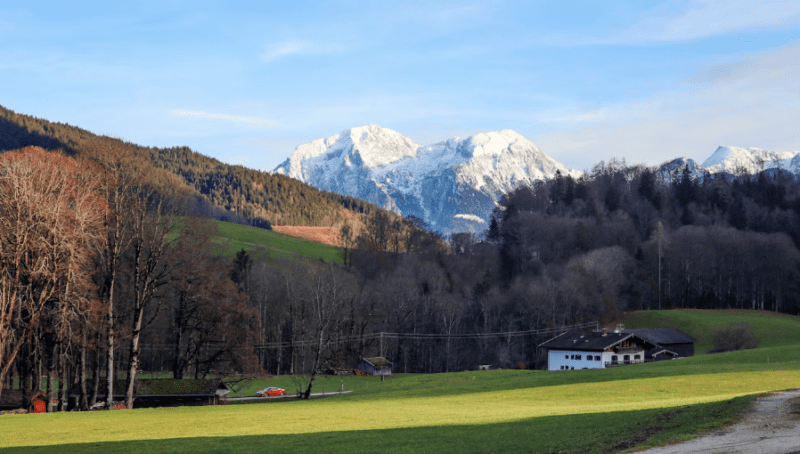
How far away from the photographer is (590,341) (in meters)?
92.7

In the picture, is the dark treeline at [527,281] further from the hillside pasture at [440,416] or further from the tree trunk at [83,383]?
the hillside pasture at [440,416]

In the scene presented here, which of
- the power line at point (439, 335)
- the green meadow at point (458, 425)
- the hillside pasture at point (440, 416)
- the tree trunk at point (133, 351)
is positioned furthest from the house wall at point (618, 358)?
the tree trunk at point (133, 351)

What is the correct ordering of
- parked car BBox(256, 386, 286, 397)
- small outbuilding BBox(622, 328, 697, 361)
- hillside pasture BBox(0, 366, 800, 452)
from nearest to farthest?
hillside pasture BBox(0, 366, 800, 452), parked car BBox(256, 386, 286, 397), small outbuilding BBox(622, 328, 697, 361)

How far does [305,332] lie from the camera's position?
318 feet

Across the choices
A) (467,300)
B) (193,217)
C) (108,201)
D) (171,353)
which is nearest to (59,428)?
(108,201)

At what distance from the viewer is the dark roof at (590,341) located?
89.8 meters

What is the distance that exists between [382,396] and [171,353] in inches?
1851

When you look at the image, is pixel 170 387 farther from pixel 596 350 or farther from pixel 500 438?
pixel 596 350

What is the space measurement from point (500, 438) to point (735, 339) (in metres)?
85.5

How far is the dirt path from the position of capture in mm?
16750

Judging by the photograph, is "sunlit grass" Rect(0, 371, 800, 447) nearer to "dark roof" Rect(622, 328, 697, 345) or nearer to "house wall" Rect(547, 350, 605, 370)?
"house wall" Rect(547, 350, 605, 370)

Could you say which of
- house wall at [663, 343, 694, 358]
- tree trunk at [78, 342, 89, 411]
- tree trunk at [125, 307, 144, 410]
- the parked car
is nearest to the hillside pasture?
tree trunk at [125, 307, 144, 410]

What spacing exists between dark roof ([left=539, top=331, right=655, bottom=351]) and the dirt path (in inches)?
2757

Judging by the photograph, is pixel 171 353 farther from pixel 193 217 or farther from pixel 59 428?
pixel 59 428
